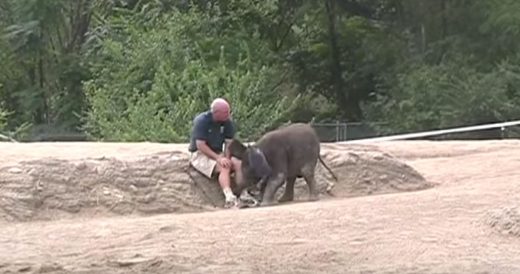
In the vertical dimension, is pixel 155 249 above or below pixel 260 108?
above

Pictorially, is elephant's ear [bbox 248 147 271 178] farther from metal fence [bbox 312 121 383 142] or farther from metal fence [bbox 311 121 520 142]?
metal fence [bbox 312 121 383 142]

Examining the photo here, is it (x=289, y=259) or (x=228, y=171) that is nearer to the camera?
(x=289, y=259)

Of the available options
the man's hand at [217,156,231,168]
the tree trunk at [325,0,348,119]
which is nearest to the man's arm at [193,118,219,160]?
the man's hand at [217,156,231,168]

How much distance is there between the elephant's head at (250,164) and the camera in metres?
13.8

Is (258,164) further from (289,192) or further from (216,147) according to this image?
(289,192)

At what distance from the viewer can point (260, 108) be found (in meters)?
31.6

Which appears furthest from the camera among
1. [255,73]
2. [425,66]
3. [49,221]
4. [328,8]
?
[328,8]

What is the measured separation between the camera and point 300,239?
34.5 ft

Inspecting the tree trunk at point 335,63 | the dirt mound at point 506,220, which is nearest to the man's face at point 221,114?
the dirt mound at point 506,220

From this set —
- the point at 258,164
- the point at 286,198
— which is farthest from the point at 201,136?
the point at 286,198

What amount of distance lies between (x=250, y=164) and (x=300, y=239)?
11.0 ft

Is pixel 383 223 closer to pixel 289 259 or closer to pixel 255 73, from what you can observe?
pixel 289 259

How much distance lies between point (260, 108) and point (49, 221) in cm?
1915

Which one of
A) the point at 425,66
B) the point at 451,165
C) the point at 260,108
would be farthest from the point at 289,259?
the point at 425,66
